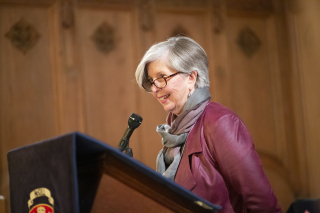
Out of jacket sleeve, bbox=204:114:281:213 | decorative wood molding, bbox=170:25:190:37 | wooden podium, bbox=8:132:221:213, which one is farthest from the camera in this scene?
decorative wood molding, bbox=170:25:190:37

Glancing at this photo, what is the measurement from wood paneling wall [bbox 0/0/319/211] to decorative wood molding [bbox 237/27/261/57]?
0.5 inches

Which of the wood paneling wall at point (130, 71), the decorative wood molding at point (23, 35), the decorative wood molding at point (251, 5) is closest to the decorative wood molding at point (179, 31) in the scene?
the wood paneling wall at point (130, 71)

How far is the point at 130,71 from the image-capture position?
11.9ft

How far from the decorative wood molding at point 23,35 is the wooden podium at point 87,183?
2.77m

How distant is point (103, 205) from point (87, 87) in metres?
2.81

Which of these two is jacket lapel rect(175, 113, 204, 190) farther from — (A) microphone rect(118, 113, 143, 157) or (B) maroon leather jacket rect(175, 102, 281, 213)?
(A) microphone rect(118, 113, 143, 157)

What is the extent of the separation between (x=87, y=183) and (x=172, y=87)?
0.77 metres

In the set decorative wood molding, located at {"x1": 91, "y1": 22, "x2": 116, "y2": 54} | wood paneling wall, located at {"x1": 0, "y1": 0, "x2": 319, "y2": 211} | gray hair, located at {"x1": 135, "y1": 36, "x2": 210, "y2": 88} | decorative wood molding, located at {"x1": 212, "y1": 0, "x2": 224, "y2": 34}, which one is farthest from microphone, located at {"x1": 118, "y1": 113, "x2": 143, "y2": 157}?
decorative wood molding, located at {"x1": 212, "y1": 0, "x2": 224, "y2": 34}

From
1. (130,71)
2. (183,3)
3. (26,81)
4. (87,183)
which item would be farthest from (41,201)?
(183,3)

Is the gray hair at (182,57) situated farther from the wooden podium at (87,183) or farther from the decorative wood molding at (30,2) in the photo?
the decorative wood molding at (30,2)

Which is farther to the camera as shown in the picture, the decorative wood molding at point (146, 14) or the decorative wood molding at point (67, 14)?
the decorative wood molding at point (146, 14)

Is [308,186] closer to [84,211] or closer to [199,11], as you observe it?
[199,11]

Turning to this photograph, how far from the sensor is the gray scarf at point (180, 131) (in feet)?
4.74

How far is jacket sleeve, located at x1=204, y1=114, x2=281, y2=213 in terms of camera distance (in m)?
1.21
